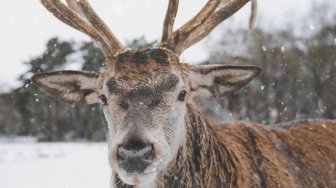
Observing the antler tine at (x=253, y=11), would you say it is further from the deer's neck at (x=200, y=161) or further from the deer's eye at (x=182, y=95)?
the deer's eye at (x=182, y=95)

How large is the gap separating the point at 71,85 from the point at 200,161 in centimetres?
138

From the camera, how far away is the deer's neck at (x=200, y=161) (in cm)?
490

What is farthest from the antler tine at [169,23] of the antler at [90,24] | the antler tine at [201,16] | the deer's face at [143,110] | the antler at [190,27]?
the antler at [90,24]

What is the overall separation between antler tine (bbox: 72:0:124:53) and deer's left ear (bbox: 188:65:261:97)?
71 centimetres

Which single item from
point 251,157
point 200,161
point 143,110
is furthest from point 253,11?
point 143,110

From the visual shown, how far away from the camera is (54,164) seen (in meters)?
19.1

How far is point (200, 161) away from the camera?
5.03m

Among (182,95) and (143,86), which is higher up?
(143,86)

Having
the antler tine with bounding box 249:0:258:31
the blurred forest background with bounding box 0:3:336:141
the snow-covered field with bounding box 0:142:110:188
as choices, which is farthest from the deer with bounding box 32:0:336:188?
the blurred forest background with bounding box 0:3:336:141

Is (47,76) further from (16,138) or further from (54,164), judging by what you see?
(16,138)

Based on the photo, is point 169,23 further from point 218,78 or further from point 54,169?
point 54,169

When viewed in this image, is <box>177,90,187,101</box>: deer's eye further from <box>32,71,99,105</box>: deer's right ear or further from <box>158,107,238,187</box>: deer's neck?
<box>32,71,99,105</box>: deer's right ear

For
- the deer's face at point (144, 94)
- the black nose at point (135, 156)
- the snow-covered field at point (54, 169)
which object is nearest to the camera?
the black nose at point (135, 156)

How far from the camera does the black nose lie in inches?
161
